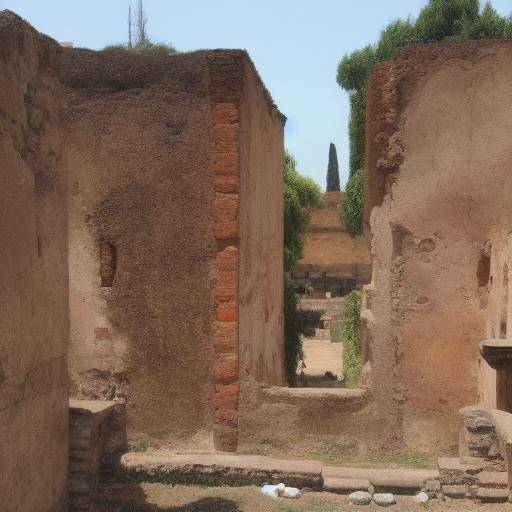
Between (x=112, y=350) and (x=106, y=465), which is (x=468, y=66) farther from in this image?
(x=106, y=465)

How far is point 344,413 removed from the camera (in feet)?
20.3

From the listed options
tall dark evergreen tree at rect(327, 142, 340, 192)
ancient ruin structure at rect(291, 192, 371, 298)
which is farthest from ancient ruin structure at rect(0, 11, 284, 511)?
tall dark evergreen tree at rect(327, 142, 340, 192)

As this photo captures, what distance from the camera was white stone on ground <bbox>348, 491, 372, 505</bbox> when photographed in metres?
5.21

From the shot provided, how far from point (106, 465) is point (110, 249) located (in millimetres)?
1948

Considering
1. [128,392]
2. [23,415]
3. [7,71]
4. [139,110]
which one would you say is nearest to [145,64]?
[139,110]

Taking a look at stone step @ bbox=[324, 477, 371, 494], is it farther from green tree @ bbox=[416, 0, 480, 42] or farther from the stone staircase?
green tree @ bbox=[416, 0, 480, 42]

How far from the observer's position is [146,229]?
6.18 m

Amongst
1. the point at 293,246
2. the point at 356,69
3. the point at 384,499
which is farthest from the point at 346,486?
the point at 356,69

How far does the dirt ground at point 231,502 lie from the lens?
5.04 metres

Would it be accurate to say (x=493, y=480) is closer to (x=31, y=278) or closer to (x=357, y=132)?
(x=31, y=278)

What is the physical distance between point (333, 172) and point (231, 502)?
3414cm

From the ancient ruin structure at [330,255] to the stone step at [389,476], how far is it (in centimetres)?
2403

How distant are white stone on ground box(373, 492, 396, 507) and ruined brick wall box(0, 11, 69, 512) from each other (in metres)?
2.38

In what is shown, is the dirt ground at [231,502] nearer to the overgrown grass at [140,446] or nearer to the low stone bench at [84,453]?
the low stone bench at [84,453]
